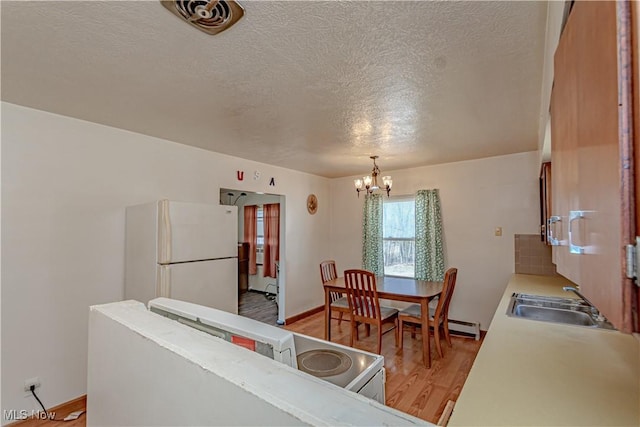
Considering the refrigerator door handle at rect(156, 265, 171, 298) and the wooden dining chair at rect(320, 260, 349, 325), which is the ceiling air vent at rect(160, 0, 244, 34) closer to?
the refrigerator door handle at rect(156, 265, 171, 298)

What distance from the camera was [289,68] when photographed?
1.70 metres

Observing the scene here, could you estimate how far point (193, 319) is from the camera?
51.6 inches

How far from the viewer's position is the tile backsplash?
3504mm

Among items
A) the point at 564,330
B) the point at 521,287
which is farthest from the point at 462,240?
the point at 564,330

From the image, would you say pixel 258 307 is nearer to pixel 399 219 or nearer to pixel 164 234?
pixel 399 219

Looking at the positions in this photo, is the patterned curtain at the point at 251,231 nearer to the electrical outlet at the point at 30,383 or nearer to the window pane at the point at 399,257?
the window pane at the point at 399,257

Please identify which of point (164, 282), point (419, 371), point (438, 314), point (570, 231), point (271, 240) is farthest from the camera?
point (271, 240)

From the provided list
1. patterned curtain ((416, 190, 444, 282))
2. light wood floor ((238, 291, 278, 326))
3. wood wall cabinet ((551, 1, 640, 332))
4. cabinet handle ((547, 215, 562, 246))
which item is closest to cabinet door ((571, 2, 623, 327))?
wood wall cabinet ((551, 1, 640, 332))

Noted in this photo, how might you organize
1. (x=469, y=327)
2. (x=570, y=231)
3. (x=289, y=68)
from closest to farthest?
(x=570, y=231) → (x=289, y=68) → (x=469, y=327)

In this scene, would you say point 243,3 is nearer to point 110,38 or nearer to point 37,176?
point 110,38

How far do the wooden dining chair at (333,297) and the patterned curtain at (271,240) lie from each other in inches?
76.1

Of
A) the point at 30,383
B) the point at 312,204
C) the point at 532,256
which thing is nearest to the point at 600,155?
the point at 30,383

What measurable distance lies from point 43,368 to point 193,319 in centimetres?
193

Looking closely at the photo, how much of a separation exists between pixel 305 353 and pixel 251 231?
5.43 metres
